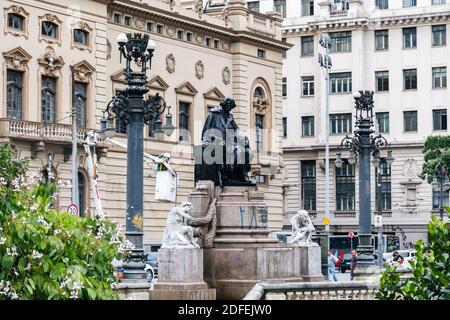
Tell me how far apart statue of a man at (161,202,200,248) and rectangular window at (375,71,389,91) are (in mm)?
62699

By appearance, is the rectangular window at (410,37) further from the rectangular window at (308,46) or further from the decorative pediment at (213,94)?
the decorative pediment at (213,94)

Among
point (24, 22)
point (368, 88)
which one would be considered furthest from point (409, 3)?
point (24, 22)

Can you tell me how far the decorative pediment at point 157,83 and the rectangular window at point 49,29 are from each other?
23.6 ft

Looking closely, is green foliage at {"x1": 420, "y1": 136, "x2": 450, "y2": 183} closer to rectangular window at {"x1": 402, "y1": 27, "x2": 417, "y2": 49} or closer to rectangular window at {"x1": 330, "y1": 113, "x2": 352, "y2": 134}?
rectangular window at {"x1": 330, "y1": 113, "x2": 352, "y2": 134}

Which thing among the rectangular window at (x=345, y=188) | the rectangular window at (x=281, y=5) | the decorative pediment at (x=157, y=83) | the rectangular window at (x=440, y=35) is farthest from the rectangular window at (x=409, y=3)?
the decorative pediment at (x=157, y=83)

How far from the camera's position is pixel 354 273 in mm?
41125

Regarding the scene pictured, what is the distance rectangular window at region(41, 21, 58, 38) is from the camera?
56169 millimetres

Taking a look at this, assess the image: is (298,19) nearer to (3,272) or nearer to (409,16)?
(409,16)

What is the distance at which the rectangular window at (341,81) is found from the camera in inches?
3504

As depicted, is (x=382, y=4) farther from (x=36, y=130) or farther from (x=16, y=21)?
(x=36, y=130)

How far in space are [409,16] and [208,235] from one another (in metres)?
60.9

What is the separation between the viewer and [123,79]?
62188 millimetres

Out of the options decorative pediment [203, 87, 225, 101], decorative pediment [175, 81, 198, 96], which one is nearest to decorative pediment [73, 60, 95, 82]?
decorative pediment [175, 81, 198, 96]
